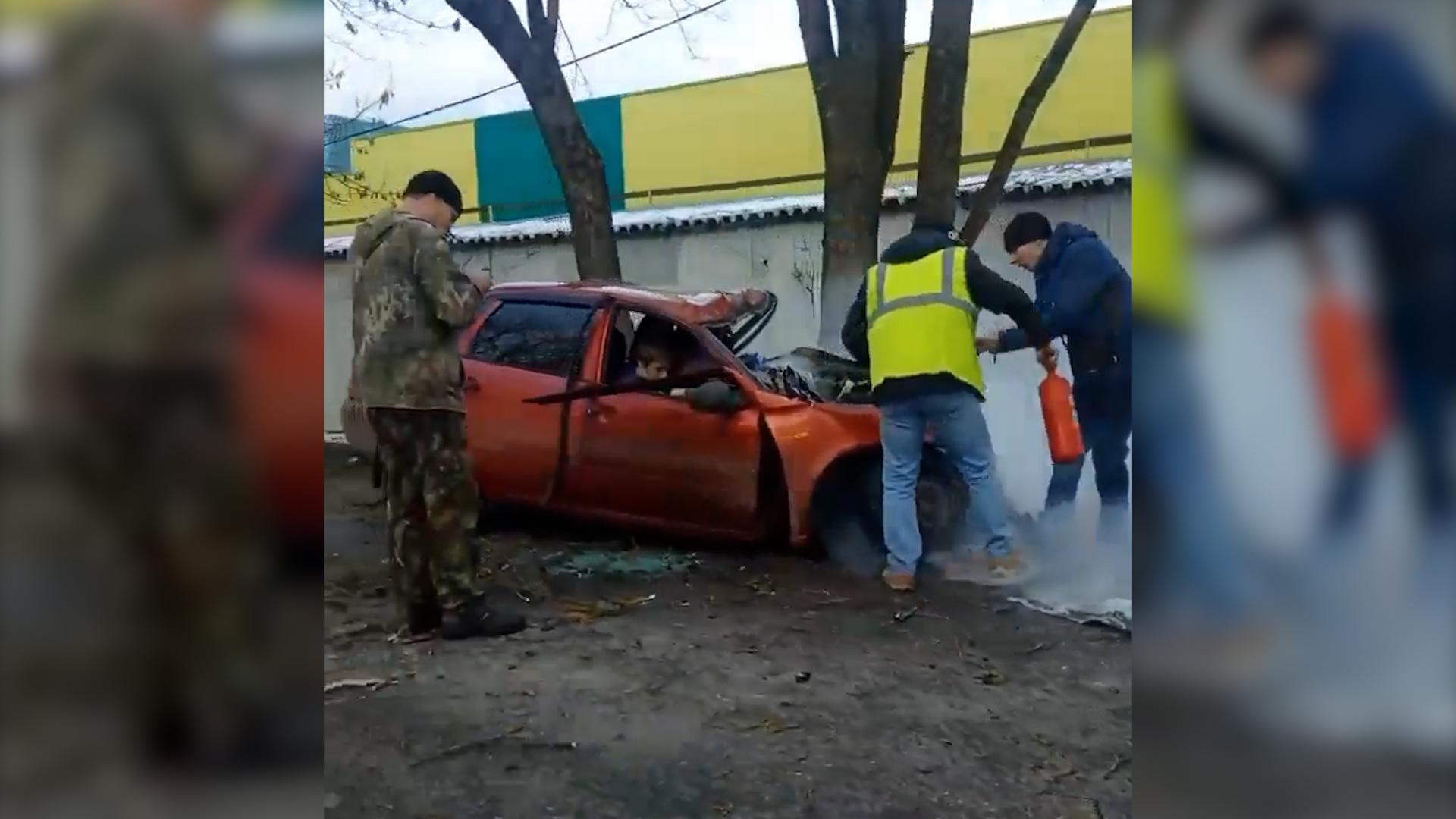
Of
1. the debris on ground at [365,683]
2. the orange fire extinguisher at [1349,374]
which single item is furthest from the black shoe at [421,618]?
the orange fire extinguisher at [1349,374]

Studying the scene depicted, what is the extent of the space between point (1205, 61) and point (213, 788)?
2993 millimetres

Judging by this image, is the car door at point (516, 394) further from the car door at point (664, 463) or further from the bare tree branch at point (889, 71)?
the bare tree branch at point (889, 71)

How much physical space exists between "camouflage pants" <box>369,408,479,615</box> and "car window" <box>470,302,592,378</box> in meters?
0.25

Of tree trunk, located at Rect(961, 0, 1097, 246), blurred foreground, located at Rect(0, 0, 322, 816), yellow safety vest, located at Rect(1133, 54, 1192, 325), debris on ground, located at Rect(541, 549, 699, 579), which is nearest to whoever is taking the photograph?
blurred foreground, located at Rect(0, 0, 322, 816)

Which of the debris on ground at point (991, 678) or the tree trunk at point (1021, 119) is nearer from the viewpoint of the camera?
the tree trunk at point (1021, 119)

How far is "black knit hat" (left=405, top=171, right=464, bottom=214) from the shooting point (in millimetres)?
3611

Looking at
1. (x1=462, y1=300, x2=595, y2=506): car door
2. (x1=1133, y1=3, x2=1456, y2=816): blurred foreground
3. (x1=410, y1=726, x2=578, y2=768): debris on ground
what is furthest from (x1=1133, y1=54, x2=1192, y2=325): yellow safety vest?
(x1=410, y1=726, x2=578, y2=768): debris on ground

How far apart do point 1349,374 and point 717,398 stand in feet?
5.61

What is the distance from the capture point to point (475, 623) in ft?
11.8

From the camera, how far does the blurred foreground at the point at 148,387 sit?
253 centimetres

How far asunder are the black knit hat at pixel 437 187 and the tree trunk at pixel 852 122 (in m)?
1.16

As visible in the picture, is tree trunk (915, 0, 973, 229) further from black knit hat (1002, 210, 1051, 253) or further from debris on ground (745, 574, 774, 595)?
debris on ground (745, 574, 774, 595)

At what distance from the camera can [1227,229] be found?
2.75 m

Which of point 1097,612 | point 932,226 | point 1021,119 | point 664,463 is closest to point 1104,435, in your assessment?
point 1097,612
